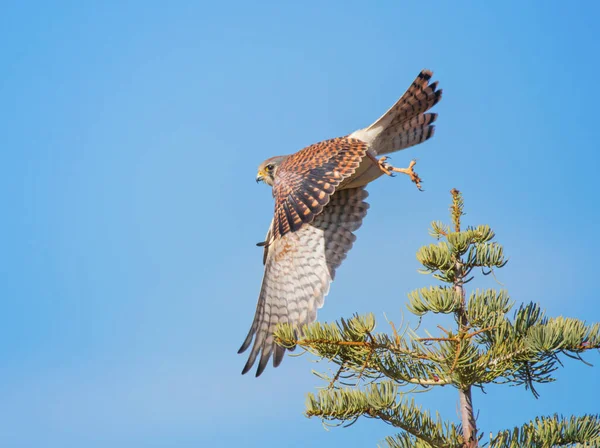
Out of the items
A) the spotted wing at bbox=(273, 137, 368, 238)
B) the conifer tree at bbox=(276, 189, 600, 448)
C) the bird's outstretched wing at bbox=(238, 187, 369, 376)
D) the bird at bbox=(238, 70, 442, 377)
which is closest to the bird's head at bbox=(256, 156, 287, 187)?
the bird at bbox=(238, 70, 442, 377)

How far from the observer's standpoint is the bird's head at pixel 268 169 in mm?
8156

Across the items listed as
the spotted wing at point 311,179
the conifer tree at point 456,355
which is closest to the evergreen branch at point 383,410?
the conifer tree at point 456,355

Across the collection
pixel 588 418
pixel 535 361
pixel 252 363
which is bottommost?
pixel 588 418

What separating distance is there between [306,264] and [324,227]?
0.43 meters

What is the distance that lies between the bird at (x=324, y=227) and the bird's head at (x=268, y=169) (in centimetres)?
2

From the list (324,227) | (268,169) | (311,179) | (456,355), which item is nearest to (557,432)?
(456,355)

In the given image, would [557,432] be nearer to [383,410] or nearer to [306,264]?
[383,410]

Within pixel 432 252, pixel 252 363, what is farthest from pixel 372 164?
pixel 432 252

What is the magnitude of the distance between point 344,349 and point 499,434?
0.98 meters

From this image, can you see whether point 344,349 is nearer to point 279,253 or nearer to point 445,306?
point 445,306

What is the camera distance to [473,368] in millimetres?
4074

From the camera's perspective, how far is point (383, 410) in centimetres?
426

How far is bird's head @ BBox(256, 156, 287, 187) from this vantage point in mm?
8156

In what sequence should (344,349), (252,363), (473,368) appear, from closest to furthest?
1. (473,368)
2. (344,349)
3. (252,363)
